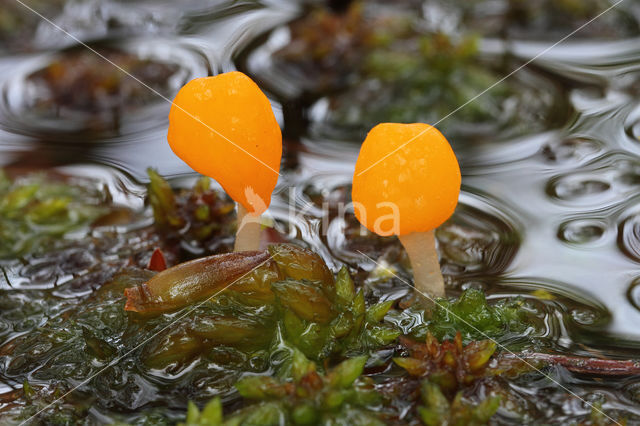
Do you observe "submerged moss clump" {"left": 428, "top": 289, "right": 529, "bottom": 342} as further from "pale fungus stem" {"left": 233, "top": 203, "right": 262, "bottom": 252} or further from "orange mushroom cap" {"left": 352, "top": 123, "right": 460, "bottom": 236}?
"pale fungus stem" {"left": 233, "top": 203, "right": 262, "bottom": 252}

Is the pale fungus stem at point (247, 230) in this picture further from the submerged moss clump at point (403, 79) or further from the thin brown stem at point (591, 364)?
the submerged moss clump at point (403, 79)

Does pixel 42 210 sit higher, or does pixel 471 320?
pixel 471 320

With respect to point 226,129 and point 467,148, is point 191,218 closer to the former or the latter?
point 226,129

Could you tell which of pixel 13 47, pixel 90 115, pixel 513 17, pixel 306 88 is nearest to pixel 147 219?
pixel 90 115

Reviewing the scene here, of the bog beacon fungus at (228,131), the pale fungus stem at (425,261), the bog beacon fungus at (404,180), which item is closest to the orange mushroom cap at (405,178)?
the bog beacon fungus at (404,180)

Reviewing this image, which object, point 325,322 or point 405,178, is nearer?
point 405,178

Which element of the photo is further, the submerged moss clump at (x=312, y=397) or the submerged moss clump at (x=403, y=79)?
the submerged moss clump at (x=403, y=79)

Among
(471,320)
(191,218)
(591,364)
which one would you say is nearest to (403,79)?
(191,218)
